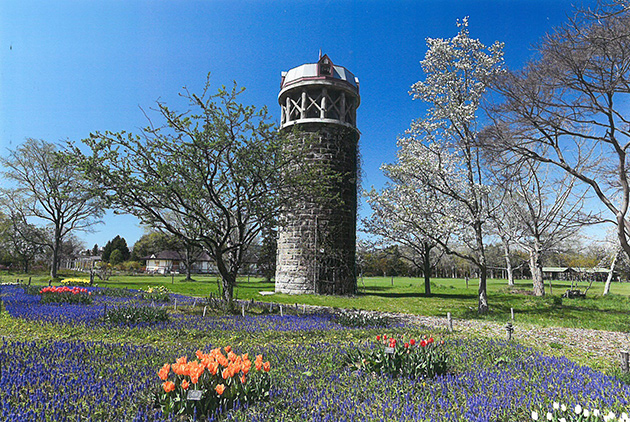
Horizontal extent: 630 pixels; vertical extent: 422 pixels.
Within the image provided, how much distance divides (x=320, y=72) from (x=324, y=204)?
775 cm

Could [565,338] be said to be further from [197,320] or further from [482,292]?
[197,320]

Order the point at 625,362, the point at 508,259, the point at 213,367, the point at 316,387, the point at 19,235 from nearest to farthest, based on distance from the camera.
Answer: the point at 213,367 < the point at 316,387 < the point at 625,362 < the point at 508,259 < the point at 19,235

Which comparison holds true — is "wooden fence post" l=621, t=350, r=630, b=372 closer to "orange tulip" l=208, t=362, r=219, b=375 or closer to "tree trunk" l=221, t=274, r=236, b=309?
"orange tulip" l=208, t=362, r=219, b=375

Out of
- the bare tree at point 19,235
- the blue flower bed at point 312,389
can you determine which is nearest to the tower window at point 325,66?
the blue flower bed at point 312,389

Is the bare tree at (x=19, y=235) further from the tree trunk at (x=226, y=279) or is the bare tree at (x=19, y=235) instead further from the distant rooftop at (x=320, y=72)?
the tree trunk at (x=226, y=279)

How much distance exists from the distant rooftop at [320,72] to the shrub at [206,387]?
64.8 ft

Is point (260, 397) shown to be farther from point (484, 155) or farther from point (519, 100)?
point (484, 155)

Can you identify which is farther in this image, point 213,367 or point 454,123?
point 454,123

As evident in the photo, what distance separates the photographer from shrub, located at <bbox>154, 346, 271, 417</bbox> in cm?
342

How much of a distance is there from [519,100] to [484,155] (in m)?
2.74

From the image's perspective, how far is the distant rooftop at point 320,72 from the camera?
21391 millimetres

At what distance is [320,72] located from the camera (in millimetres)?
21453

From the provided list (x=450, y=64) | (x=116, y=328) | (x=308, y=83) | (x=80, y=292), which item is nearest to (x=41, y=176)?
(x=80, y=292)

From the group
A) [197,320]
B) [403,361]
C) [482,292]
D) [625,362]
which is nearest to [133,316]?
[197,320]
